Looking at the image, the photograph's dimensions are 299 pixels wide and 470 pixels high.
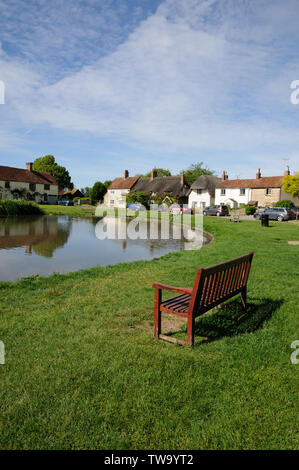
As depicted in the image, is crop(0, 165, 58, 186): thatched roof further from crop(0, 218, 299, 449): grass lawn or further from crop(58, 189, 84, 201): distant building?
crop(0, 218, 299, 449): grass lawn

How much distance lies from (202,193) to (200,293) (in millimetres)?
60440

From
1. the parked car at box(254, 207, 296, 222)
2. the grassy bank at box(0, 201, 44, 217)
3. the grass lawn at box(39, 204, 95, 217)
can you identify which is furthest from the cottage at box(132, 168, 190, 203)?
the grassy bank at box(0, 201, 44, 217)

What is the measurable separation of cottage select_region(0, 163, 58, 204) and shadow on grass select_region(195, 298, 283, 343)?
6234 cm

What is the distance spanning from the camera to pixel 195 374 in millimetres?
3797

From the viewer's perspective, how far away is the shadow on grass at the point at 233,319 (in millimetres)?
5078

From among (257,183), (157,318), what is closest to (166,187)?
(257,183)

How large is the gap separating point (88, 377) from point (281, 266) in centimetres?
811

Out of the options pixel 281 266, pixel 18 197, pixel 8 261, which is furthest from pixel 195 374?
pixel 18 197

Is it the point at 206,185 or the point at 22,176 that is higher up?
the point at 22,176

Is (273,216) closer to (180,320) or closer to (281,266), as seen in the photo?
(281,266)

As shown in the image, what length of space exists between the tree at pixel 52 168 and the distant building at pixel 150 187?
69.6 ft

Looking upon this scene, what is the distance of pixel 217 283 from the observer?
5.05 metres

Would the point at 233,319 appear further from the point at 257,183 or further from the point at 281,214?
the point at 257,183

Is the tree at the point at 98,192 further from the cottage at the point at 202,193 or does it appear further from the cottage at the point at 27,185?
the cottage at the point at 202,193
